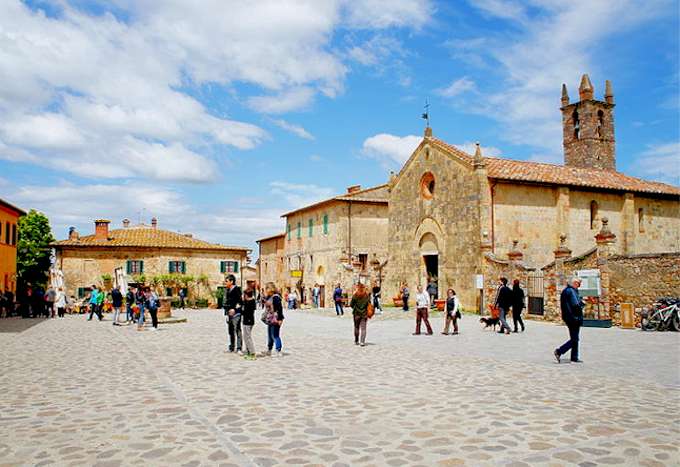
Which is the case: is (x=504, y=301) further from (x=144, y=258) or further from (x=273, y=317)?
(x=144, y=258)

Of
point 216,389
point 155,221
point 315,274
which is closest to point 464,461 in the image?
point 216,389

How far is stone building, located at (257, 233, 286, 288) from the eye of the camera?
1925 inches

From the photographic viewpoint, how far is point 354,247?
123ft

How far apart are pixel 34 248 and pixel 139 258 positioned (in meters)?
10.3

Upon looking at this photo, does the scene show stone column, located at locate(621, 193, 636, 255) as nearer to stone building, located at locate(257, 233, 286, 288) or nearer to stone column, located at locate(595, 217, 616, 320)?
stone column, located at locate(595, 217, 616, 320)

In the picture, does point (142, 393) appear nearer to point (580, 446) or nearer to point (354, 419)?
point (354, 419)

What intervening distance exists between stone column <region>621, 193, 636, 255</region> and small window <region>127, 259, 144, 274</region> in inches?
1261

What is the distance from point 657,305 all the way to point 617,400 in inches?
455

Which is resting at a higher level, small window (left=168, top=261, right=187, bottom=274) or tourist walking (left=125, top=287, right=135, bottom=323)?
small window (left=168, top=261, right=187, bottom=274)

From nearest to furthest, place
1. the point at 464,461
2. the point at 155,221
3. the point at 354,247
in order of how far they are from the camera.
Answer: the point at 464,461, the point at 354,247, the point at 155,221

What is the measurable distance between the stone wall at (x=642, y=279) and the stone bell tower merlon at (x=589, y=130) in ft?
73.0

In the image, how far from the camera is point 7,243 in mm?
33594

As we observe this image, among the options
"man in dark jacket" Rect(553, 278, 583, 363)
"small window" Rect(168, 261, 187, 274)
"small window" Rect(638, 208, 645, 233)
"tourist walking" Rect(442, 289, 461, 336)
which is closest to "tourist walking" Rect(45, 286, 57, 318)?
"small window" Rect(168, 261, 187, 274)

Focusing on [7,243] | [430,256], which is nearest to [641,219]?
[430,256]
